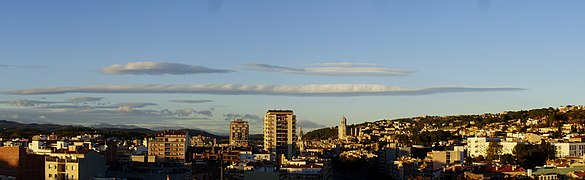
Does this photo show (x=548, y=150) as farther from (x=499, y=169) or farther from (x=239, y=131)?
(x=239, y=131)

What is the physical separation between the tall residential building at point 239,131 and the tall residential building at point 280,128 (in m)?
27.9

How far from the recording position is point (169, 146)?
81062mm

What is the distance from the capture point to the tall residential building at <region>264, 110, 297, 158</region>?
287ft

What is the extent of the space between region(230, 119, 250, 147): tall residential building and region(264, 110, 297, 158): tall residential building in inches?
1097

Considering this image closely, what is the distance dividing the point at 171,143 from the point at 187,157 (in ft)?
10.7

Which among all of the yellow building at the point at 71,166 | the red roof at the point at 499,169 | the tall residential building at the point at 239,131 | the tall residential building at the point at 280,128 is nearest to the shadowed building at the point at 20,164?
the yellow building at the point at 71,166

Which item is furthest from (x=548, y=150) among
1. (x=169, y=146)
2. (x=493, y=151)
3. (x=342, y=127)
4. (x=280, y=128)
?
(x=342, y=127)

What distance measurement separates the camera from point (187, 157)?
78.8 m

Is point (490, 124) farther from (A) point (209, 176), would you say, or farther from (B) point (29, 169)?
(B) point (29, 169)

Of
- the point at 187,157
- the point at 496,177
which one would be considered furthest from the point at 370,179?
the point at 496,177

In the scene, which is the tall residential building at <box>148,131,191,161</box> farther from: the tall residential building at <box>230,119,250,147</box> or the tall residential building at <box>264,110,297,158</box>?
the tall residential building at <box>230,119,250,147</box>

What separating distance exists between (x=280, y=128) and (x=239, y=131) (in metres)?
32.5

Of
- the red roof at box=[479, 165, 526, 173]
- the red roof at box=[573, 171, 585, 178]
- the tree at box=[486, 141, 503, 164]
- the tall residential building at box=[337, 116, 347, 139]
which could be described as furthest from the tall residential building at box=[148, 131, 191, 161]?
the tall residential building at box=[337, 116, 347, 139]

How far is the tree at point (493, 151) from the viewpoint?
249 ft
